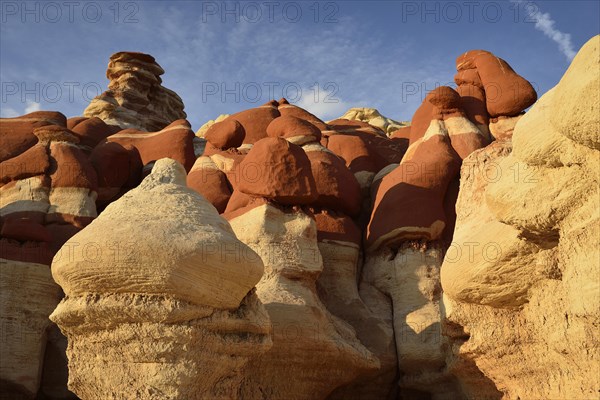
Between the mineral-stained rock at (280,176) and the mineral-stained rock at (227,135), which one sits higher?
the mineral-stained rock at (227,135)

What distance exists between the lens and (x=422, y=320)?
7301mm

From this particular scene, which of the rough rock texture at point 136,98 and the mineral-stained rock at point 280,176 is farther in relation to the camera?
the rough rock texture at point 136,98

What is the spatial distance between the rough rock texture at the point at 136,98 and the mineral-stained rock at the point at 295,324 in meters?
9.45

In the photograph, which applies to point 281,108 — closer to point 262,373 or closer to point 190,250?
point 262,373

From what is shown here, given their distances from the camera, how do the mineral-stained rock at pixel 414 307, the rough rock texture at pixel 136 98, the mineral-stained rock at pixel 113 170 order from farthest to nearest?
1. the rough rock texture at pixel 136 98
2. the mineral-stained rock at pixel 113 170
3. the mineral-stained rock at pixel 414 307

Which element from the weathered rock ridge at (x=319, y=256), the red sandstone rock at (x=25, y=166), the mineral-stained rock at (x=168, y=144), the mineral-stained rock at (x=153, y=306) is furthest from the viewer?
the mineral-stained rock at (x=168, y=144)

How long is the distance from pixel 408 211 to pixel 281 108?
5.00 meters

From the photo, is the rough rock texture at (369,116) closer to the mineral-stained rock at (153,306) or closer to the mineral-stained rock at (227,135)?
the mineral-stained rock at (227,135)

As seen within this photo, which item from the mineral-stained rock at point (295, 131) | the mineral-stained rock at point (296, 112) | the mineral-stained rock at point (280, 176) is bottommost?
the mineral-stained rock at point (280, 176)

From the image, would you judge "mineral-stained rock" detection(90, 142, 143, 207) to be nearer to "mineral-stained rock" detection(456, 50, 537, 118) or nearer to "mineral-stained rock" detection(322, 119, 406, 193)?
"mineral-stained rock" detection(322, 119, 406, 193)

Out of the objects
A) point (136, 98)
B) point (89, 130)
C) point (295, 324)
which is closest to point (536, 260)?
point (295, 324)

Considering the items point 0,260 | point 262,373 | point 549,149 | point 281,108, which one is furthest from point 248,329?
point 281,108

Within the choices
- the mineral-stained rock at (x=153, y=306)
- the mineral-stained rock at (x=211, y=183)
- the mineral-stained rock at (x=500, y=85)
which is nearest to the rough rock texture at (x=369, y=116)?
the mineral-stained rock at (x=500, y=85)

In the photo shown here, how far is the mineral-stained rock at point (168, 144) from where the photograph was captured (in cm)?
1091
